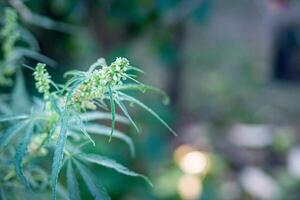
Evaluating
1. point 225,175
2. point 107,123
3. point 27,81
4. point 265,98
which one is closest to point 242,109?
point 265,98

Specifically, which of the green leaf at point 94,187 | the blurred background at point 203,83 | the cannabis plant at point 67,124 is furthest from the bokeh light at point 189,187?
the green leaf at point 94,187

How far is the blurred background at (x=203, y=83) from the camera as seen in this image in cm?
180

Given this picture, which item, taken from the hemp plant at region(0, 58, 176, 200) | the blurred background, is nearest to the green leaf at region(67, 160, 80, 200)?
the hemp plant at region(0, 58, 176, 200)

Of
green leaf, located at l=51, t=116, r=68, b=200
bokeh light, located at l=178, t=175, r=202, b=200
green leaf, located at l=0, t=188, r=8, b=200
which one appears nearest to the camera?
green leaf, located at l=51, t=116, r=68, b=200

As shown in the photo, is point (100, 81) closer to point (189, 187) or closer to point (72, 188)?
point (72, 188)

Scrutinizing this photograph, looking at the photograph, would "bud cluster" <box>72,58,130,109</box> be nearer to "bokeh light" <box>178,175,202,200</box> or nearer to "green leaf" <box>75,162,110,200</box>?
"green leaf" <box>75,162,110,200</box>

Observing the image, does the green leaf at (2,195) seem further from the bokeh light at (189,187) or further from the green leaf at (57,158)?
the bokeh light at (189,187)

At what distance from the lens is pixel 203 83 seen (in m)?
3.79

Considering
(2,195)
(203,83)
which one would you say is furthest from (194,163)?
(2,195)

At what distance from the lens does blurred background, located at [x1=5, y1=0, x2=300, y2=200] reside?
5.91 ft

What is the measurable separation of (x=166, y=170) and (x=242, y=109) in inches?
51.2

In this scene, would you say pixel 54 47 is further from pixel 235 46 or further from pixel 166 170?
pixel 235 46

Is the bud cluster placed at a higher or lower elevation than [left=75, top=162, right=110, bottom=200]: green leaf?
higher

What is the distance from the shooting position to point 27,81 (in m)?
1.52
